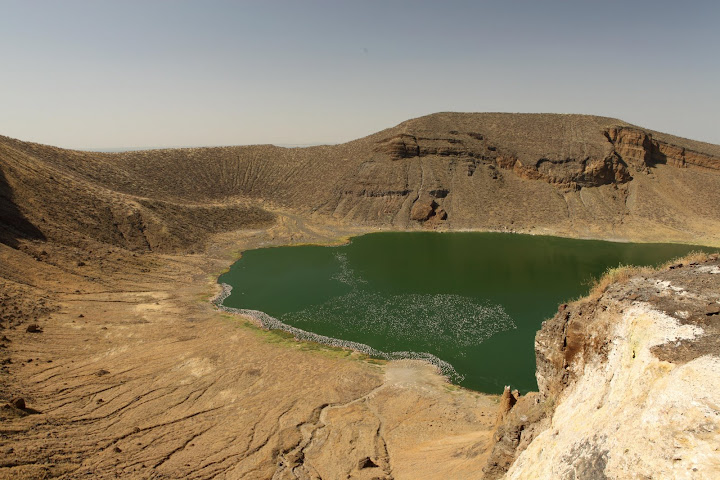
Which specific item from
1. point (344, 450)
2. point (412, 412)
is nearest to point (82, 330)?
point (344, 450)

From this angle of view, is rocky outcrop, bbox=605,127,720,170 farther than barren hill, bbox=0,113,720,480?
Yes

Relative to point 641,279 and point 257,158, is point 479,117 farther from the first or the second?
point 641,279

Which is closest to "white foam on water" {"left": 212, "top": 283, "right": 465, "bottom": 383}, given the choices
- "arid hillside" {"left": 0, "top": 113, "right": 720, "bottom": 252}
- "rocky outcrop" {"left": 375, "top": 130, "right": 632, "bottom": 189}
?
"arid hillside" {"left": 0, "top": 113, "right": 720, "bottom": 252}

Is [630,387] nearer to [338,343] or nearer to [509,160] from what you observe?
[338,343]

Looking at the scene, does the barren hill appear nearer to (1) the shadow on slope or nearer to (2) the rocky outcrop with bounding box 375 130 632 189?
(1) the shadow on slope

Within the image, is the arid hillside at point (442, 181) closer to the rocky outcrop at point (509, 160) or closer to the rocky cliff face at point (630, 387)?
the rocky outcrop at point (509, 160)

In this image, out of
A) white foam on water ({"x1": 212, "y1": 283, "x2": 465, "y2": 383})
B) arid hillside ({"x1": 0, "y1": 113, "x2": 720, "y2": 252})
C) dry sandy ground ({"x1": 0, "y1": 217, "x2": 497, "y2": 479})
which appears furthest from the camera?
arid hillside ({"x1": 0, "y1": 113, "x2": 720, "y2": 252})
